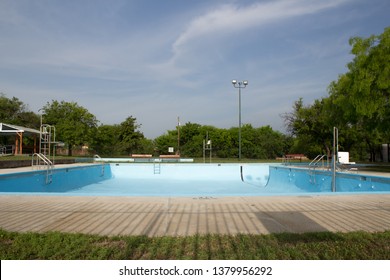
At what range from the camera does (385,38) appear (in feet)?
39.4

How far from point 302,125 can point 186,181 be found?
34.5 feet

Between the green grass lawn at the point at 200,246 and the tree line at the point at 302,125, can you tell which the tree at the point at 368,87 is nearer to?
the tree line at the point at 302,125

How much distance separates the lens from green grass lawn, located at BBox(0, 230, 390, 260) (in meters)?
2.69

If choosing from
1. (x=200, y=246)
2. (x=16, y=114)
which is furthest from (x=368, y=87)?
(x=16, y=114)

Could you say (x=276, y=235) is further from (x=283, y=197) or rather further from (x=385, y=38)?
(x=385, y=38)

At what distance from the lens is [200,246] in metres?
2.96

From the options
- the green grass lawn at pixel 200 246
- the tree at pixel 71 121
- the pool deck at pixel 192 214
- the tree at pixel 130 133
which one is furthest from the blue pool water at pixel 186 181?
the tree at pixel 130 133

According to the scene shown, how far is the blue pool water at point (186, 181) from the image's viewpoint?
31.8 ft

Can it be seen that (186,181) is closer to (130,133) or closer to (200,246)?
(200,246)

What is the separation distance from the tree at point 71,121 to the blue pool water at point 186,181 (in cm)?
1034

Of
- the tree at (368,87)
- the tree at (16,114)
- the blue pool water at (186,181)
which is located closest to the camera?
the blue pool water at (186,181)

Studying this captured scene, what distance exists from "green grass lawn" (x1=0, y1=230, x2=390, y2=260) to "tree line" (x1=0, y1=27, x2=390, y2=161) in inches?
407
